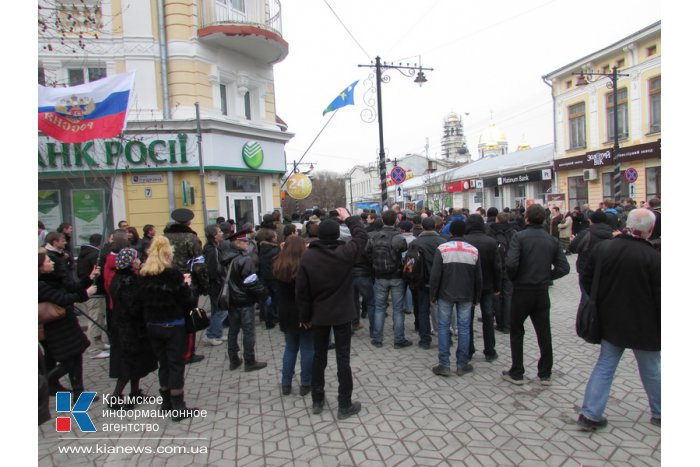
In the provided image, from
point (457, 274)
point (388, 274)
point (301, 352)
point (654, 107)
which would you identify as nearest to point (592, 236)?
point (457, 274)

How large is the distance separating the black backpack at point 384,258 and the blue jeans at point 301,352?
1.86 meters

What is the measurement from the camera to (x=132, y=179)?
12609 mm

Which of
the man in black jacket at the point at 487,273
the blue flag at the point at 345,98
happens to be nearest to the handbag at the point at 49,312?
the man in black jacket at the point at 487,273

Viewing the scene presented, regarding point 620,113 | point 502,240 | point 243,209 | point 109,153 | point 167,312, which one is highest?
point 620,113

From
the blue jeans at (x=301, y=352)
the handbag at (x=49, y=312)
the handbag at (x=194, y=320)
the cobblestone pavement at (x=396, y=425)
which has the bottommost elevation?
the cobblestone pavement at (x=396, y=425)

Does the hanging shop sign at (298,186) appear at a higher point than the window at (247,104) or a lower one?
lower

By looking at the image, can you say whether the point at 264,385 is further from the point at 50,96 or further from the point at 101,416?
the point at 50,96


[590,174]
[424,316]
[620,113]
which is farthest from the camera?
[590,174]

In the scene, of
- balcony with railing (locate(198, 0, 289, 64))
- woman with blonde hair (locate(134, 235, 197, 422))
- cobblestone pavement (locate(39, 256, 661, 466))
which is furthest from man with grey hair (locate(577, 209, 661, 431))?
balcony with railing (locate(198, 0, 289, 64))

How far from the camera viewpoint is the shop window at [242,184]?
14.0m

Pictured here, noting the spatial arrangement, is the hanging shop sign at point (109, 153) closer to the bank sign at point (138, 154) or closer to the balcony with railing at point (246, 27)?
the bank sign at point (138, 154)

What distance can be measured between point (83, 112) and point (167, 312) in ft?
17.9

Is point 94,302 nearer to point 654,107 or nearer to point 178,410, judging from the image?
point 178,410

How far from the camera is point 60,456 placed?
3680mm
